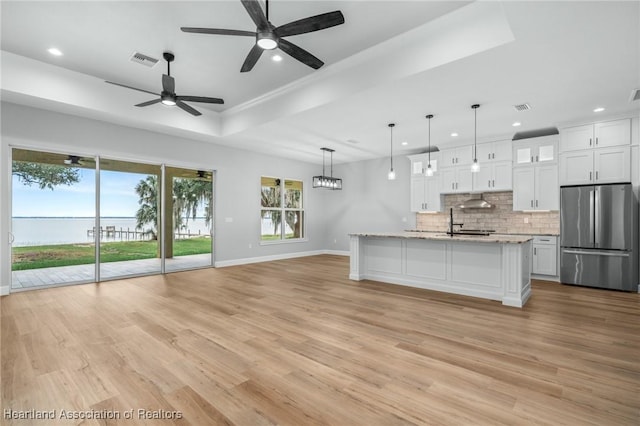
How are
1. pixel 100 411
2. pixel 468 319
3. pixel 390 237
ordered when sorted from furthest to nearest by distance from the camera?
1. pixel 390 237
2. pixel 468 319
3. pixel 100 411

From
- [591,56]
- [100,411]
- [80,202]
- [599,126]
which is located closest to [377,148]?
[599,126]

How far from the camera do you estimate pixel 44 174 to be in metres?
5.28

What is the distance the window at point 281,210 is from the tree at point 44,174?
4218 millimetres

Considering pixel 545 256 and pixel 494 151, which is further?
pixel 494 151

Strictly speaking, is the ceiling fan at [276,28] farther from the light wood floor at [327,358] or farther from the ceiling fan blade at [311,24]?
the light wood floor at [327,358]

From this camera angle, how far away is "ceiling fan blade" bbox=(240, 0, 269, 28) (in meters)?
2.37

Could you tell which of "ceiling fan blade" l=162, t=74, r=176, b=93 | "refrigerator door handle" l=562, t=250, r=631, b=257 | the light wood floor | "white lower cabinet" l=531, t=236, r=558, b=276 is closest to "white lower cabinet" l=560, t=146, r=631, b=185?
"white lower cabinet" l=531, t=236, r=558, b=276

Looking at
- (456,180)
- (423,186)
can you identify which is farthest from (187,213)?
(456,180)

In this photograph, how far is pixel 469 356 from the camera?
8.71ft

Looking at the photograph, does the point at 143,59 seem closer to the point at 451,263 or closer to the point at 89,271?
the point at 89,271

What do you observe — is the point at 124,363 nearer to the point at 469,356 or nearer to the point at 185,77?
the point at 469,356

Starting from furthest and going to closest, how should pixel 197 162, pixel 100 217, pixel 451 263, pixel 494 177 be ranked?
1. pixel 197 162
2. pixel 494 177
3. pixel 100 217
4. pixel 451 263

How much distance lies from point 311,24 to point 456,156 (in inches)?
224

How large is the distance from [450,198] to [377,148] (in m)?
2.26
